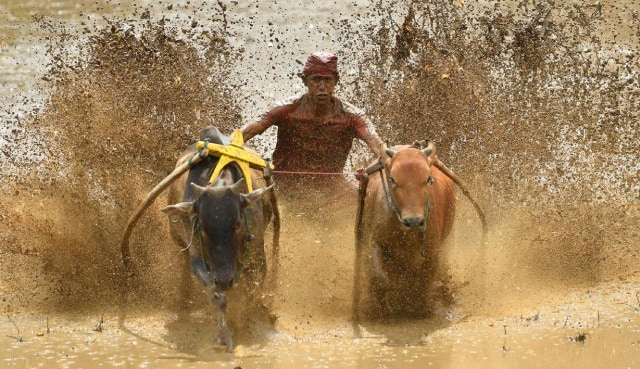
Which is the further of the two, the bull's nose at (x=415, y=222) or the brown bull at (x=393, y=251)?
the brown bull at (x=393, y=251)

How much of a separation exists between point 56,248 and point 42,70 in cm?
621

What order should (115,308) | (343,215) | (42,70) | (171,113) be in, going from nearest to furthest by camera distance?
1. (115,308)
2. (343,215)
3. (171,113)
4. (42,70)

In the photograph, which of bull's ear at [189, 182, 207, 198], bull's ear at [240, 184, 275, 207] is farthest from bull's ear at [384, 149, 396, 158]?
bull's ear at [189, 182, 207, 198]

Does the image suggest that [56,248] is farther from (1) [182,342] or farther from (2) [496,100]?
(2) [496,100]

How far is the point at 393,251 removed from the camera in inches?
364

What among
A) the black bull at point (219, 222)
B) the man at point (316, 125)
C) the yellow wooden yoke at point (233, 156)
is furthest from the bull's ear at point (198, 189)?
the man at point (316, 125)

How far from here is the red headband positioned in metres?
9.66

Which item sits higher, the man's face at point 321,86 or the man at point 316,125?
the man's face at point 321,86

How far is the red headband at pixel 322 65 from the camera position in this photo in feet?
31.7

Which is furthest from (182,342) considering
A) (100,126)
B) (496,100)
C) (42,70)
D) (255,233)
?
(42,70)

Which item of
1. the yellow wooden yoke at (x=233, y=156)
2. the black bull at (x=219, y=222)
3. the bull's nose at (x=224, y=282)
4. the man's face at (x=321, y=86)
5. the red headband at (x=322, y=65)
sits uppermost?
the red headband at (x=322, y=65)

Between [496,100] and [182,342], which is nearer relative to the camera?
[182,342]

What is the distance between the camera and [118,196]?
10445mm

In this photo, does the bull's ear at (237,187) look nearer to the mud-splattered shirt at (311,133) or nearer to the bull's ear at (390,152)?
the bull's ear at (390,152)
